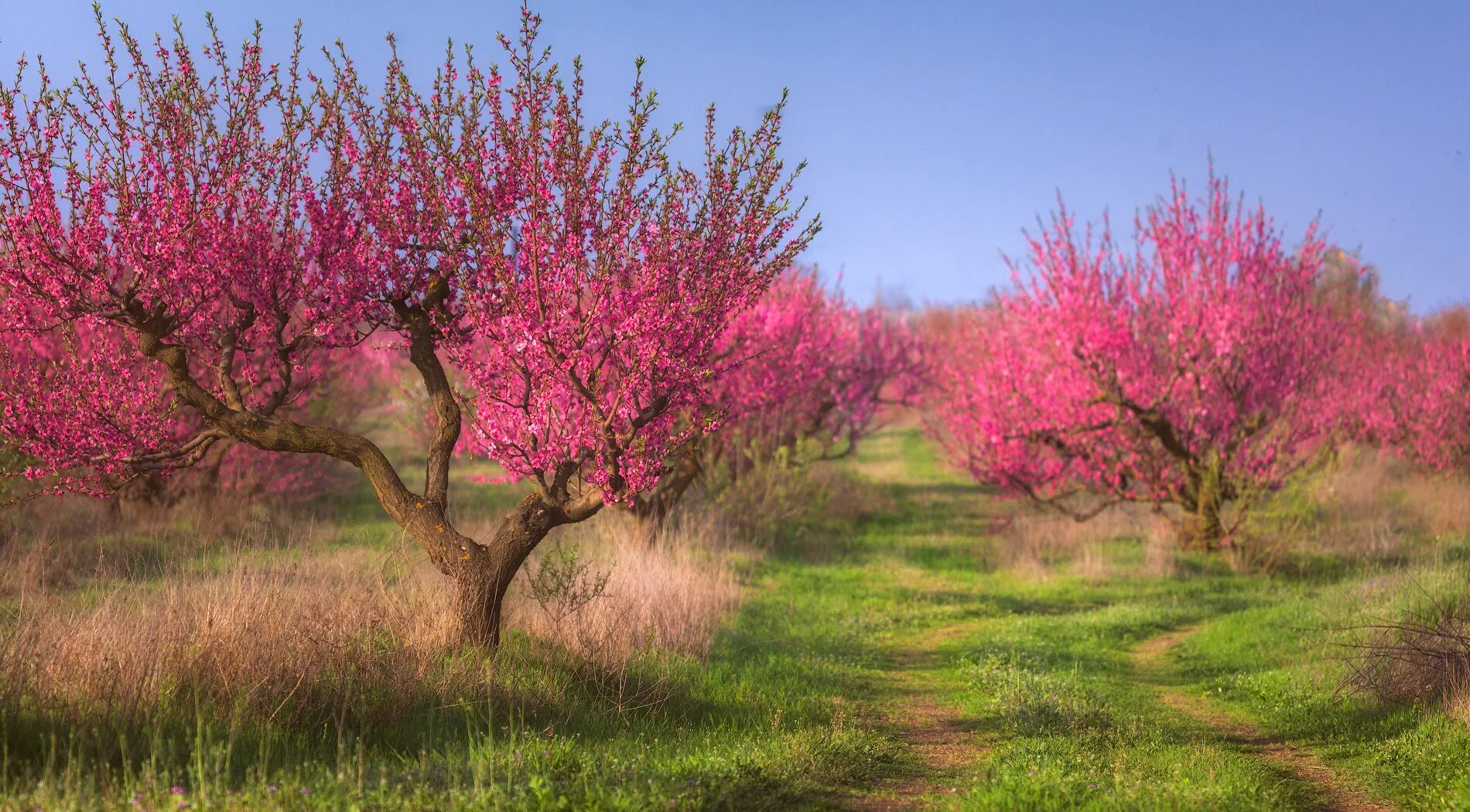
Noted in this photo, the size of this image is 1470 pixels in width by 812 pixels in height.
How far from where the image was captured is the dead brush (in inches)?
307

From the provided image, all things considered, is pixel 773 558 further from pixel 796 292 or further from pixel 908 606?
pixel 796 292

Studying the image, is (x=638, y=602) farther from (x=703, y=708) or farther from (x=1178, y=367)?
(x=1178, y=367)

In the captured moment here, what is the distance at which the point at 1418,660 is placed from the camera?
26.8 feet

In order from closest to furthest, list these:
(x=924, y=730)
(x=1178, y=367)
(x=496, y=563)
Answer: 1. (x=496, y=563)
2. (x=924, y=730)
3. (x=1178, y=367)

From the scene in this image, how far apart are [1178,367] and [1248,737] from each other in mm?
9161

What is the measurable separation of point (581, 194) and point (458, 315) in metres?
A: 1.53

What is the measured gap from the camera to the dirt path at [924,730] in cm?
626

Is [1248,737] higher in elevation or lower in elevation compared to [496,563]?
lower

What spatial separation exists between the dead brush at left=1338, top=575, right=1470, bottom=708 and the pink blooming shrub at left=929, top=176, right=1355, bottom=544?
6.75 metres

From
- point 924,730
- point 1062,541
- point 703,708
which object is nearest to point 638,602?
point 703,708

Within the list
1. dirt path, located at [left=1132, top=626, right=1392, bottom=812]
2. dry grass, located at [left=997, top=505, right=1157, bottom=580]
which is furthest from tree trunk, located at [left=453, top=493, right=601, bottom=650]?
dry grass, located at [left=997, top=505, right=1157, bottom=580]

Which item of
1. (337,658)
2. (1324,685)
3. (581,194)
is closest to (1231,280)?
(1324,685)

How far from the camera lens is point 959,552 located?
A: 57.5 feet

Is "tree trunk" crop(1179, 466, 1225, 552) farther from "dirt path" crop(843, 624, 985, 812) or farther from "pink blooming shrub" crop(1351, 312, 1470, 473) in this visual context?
"pink blooming shrub" crop(1351, 312, 1470, 473)
